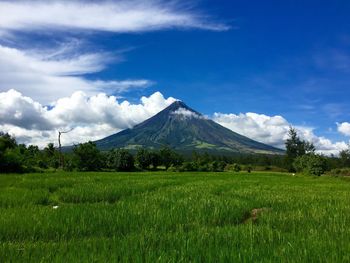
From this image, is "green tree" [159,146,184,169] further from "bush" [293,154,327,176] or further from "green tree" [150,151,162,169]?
"bush" [293,154,327,176]

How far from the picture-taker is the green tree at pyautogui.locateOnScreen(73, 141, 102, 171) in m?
102

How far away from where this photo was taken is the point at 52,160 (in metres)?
105

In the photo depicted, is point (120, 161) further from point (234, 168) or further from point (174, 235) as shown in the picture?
point (174, 235)

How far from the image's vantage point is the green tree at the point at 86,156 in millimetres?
101625

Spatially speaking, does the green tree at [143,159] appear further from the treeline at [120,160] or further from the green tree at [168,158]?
the green tree at [168,158]

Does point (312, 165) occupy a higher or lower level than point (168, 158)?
lower

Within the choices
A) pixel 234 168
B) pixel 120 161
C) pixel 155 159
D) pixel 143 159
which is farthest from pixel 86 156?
pixel 234 168

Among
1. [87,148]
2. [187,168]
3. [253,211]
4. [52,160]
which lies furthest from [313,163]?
[253,211]

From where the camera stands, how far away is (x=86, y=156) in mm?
103062

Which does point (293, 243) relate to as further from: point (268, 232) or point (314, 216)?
point (314, 216)

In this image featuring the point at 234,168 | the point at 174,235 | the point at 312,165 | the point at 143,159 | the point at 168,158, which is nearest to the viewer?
the point at 174,235

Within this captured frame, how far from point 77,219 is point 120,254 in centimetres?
344

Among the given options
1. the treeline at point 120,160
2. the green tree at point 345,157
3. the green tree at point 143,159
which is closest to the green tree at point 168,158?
the treeline at point 120,160

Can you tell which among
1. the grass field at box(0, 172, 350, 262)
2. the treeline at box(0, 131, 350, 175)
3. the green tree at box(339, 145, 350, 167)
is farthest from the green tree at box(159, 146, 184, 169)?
the grass field at box(0, 172, 350, 262)
